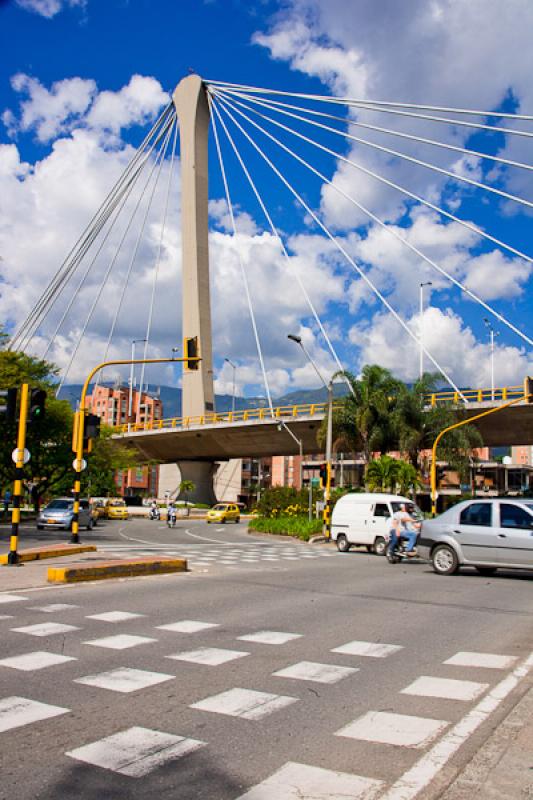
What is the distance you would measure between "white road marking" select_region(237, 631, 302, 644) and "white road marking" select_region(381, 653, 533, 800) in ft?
8.12

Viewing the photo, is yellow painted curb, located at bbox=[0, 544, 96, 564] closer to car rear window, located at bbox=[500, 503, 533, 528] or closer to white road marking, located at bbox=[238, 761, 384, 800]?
car rear window, located at bbox=[500, 503, 533, 528]

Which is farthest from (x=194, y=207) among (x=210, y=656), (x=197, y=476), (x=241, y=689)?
(x=241, y=689)

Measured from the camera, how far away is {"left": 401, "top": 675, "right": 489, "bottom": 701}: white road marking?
604cm

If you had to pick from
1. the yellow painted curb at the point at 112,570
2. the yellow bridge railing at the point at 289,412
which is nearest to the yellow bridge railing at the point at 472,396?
the yellow bridge railing at the point at 289,412

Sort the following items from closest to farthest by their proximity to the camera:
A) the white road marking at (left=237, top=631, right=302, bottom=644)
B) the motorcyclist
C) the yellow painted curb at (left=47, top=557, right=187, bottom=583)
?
1. the white road marking at (left=237, top=631, right=302, bottom=644)
2. the yellow painted curb at (left=47, top=557, right=187, bottom=583)
3. the motorcyclist

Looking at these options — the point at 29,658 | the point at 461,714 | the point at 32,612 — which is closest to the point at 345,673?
the point at 461,714

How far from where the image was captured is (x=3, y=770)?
4219mm

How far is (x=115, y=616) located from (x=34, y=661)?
263 centimetres

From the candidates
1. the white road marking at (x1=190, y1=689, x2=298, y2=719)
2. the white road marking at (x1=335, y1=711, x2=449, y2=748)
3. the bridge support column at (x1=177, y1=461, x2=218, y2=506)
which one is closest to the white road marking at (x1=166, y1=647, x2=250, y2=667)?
the white road marking at (x1=190, y1=689, x2=298, y2=719)

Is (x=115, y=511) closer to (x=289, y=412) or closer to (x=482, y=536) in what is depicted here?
(x=289, y=412)

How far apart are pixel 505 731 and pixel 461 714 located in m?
0.51

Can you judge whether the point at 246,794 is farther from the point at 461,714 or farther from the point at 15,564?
the point at 15,564

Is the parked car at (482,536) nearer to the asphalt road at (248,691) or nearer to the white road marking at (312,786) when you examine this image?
the asphalt road at (248,691)

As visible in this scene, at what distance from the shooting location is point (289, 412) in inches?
2265
